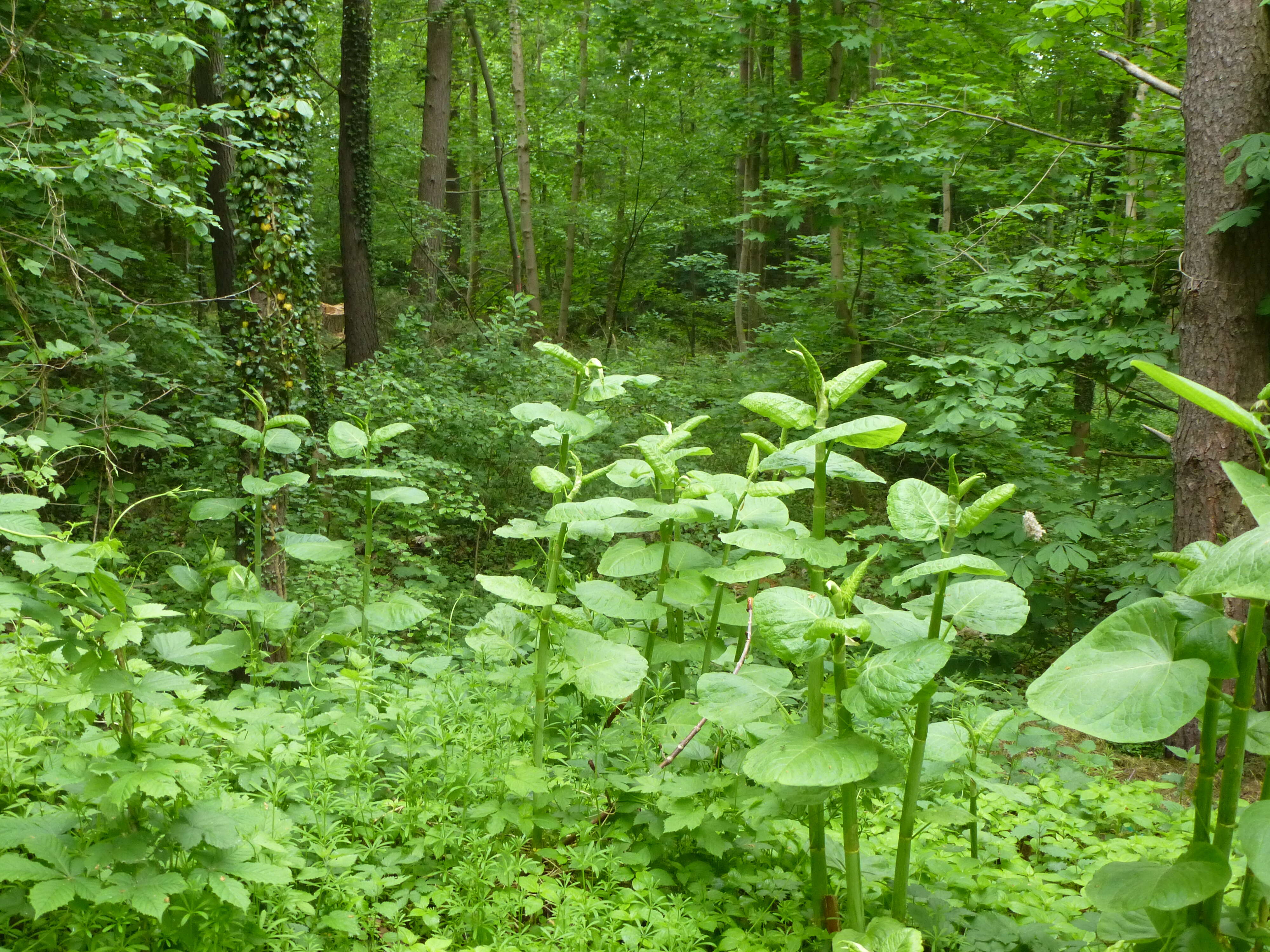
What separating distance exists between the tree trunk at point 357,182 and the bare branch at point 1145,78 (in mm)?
7421

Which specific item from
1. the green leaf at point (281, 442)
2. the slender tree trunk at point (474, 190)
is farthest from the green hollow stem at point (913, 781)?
the slender tree trunk at point (474, 190)

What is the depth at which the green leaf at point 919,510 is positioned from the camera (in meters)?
1.74

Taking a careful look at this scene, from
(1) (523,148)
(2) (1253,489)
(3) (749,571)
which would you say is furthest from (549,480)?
(1) (523,148)

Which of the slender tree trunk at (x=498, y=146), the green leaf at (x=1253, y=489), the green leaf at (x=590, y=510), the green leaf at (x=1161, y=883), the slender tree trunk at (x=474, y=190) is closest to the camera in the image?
the green leaf at (x=1253, y=489)

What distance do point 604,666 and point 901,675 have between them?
35.6 inches

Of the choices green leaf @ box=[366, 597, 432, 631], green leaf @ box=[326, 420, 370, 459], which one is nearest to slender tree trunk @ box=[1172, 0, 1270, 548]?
green leaf @ box=[366, 597, 432, 631]

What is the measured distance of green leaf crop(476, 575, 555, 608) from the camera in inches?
87.7

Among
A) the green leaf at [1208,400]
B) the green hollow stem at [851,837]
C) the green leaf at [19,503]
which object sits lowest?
the green hollow stem at [851,837]

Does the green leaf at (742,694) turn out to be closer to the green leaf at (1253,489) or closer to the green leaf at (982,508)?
the green leaf at (982,508)

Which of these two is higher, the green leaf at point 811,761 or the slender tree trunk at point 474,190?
the slender tree trunk at point 474,190

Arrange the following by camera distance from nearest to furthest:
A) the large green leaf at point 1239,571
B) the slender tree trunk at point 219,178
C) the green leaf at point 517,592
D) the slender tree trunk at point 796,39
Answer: the large green leaf at point 1239,571
the green leaf at point 517,592
the slender tree trunk at point 219,178
the slender tree trunk at point 796,39

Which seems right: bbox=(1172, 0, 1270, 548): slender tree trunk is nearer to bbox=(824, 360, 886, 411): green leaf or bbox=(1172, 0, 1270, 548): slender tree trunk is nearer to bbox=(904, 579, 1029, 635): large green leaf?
bbox=(904, 579, 1029, 635): large green leaf

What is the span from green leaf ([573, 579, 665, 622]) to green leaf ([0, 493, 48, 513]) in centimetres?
136

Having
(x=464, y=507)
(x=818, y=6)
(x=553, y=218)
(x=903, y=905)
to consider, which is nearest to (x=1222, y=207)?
(x=903, y=905)
